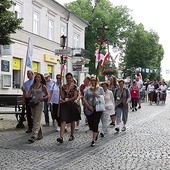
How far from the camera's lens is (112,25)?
51.1 metres

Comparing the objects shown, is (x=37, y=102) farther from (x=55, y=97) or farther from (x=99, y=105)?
(x=55, y=97)

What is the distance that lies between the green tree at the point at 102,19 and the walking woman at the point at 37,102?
131 ft

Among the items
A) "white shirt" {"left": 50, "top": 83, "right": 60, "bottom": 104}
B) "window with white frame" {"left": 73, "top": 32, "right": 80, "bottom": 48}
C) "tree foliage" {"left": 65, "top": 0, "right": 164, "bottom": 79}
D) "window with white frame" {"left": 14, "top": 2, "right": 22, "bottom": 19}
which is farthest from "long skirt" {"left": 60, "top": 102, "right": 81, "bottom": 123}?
"tree foliage" {"left": 65, "top": 0, "right": 164, "bottom": 79}

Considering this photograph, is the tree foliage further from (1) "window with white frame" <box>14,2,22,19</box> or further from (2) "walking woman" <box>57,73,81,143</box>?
(2) "walking woman" <box>57,73,81,143</box>

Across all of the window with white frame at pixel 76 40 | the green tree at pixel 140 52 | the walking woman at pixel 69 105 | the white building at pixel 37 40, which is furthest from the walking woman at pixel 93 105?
the green tree at pixel 140 52

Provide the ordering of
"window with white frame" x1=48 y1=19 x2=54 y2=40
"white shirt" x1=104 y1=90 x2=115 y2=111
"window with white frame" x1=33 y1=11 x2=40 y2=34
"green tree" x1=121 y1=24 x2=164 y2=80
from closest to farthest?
1. "white shirt" x1=104 y1=90 x2=115 y2=111
2. "window with white frame" x1=33 y1=11 x2=40 y2=34
3. "window with white frame" x1=48 y1=19 x2=54 y2=40
4. "green tree" x1=121 y1=24 x2=164 y2=80

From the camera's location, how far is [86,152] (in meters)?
7.82

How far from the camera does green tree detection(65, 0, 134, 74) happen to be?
165 feet

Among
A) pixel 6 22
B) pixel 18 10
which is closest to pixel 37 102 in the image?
pixel 6 22

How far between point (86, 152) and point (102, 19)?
4359cm

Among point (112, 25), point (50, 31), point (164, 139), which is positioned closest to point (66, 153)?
point (164, 139)

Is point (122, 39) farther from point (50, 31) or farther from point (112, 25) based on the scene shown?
point (50, 31)

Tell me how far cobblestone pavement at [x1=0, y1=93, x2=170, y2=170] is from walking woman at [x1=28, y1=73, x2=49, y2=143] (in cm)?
30

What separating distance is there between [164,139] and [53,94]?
4.05m
